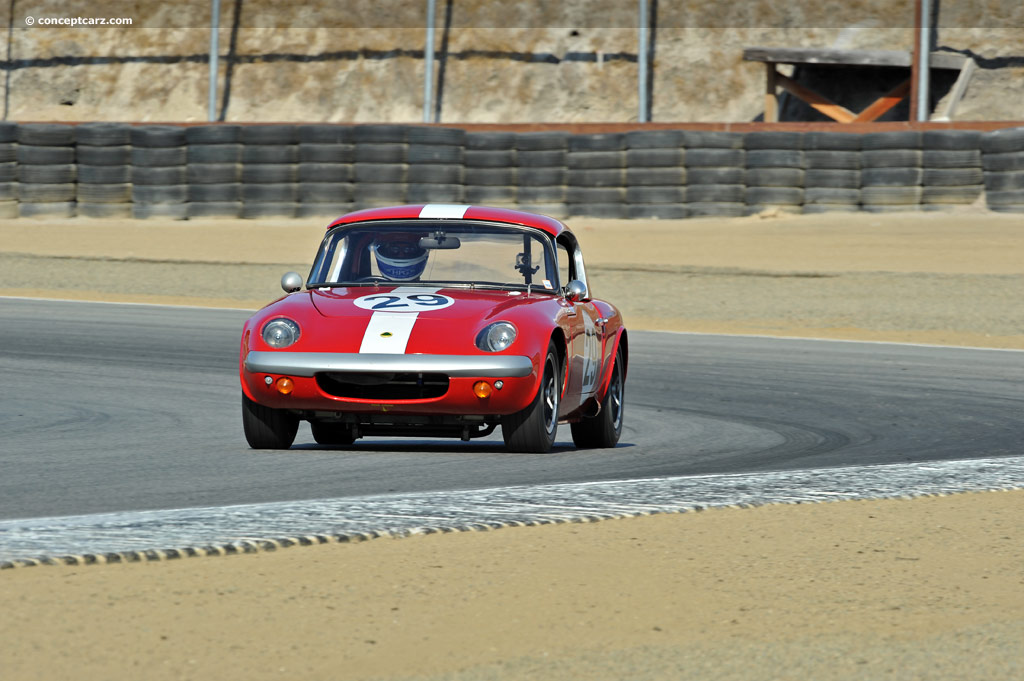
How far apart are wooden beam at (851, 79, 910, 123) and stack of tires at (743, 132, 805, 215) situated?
244 inches

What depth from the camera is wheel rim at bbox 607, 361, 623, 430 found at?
27.7ft

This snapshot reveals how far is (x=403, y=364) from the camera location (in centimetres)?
669

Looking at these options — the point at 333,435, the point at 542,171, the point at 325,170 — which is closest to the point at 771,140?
the point at 542,171

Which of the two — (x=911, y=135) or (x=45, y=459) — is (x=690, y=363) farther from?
(x=911, y=135)

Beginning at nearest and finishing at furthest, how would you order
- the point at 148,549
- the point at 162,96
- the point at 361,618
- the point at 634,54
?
the point at 361,618
the point at 148,549
the point at 634,54
the point at 162,96

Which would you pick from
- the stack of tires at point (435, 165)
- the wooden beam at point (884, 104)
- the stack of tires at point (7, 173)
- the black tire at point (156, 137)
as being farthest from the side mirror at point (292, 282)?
the wooden beam at point (884, 104)

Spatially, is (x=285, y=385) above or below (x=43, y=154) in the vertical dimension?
below

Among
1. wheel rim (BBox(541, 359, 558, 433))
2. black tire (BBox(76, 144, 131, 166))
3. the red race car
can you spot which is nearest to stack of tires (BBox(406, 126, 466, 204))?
black tire (BBox(76, 144, 131, 166))

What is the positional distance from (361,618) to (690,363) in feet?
30.7

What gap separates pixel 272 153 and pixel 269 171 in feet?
1.40

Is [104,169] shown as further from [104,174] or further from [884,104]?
[884,104]

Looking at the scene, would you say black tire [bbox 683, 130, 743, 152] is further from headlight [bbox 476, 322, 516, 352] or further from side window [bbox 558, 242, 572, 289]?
headlight [bbox 476, 322, 516, 352]

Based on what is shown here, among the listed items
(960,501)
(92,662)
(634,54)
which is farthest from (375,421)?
(634,54)

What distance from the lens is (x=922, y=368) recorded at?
12.7m
